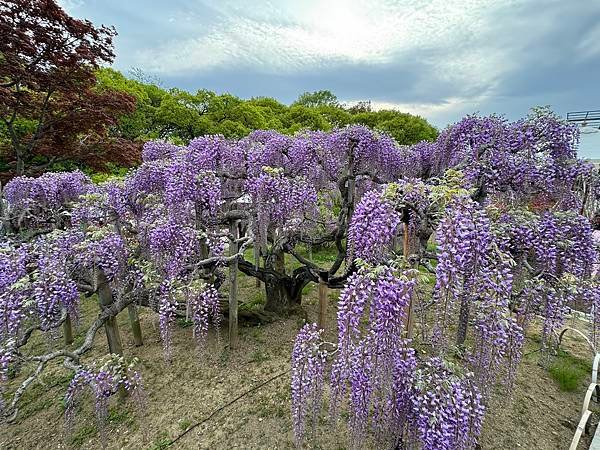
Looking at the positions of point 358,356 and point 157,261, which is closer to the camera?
point 358,356

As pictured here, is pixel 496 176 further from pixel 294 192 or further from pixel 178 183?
pixel 178 183

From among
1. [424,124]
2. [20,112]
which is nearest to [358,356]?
[20,112]

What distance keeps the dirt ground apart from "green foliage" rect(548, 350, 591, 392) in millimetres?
91

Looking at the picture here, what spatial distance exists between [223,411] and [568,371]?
5.07m

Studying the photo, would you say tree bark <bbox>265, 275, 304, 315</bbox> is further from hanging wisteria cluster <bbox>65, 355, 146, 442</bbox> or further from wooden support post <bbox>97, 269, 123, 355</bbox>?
hanging wisteria cluster <bbox>65, 355, 146, 442</bbox>

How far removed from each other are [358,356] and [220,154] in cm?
394

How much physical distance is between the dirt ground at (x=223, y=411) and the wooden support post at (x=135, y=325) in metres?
0.18

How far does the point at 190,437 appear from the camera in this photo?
11.8ft

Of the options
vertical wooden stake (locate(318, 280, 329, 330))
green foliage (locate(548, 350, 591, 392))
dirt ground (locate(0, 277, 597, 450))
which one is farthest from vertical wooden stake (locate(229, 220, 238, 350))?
green foliage (locate(548, 350, 591, 392))

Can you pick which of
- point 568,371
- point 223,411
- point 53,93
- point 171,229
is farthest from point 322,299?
point 53,93

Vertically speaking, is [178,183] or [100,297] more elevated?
[178,183]

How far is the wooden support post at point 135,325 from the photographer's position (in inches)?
205

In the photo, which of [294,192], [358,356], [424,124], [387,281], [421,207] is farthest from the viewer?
[424,124]

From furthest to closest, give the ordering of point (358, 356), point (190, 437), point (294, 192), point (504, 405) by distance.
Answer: point (294, 192)
point (504, 405)
point (190, 437)
point (358, 356)
